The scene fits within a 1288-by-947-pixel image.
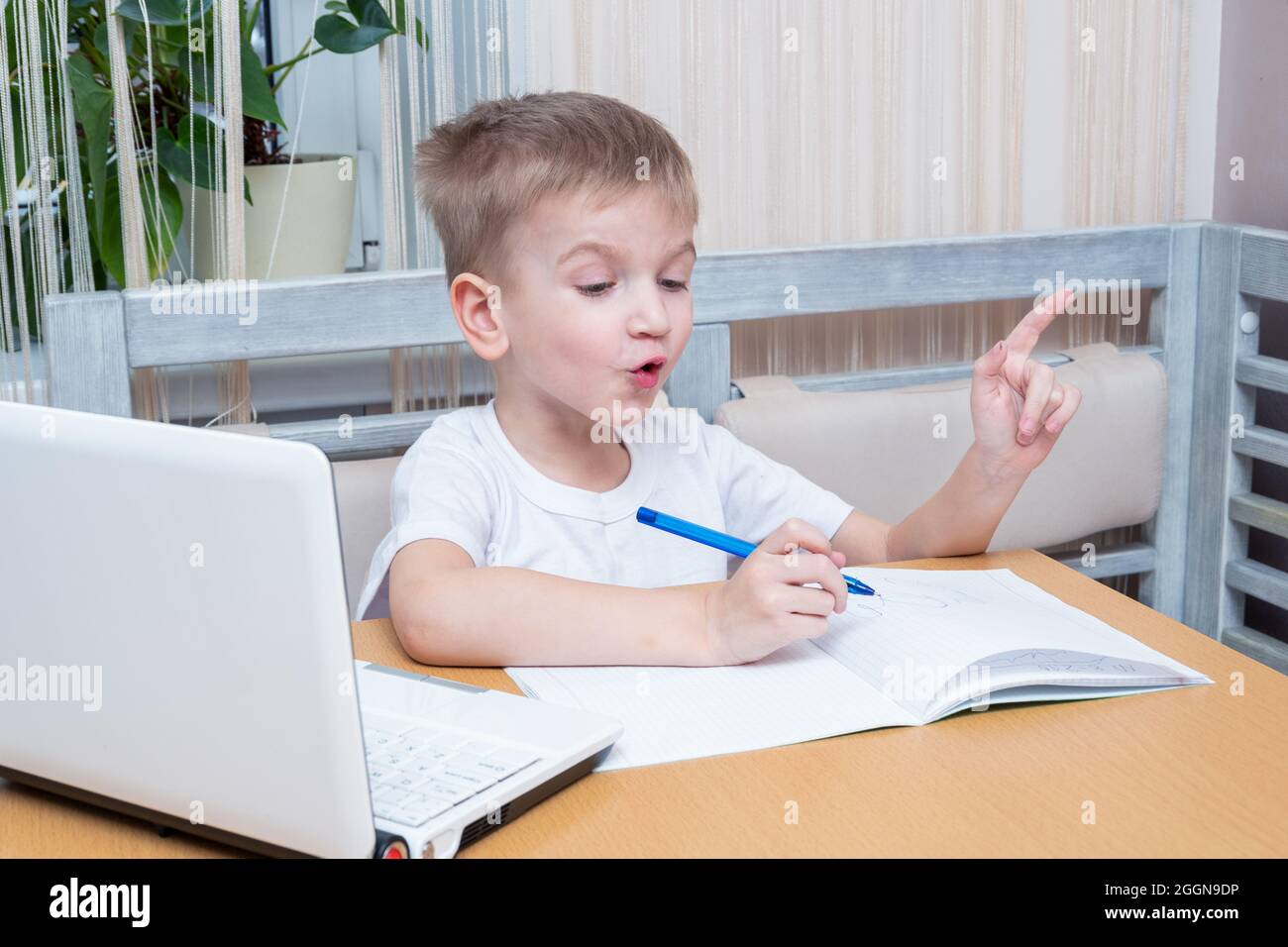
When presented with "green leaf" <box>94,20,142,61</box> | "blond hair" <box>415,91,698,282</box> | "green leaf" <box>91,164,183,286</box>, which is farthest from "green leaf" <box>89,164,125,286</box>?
"blond hair" <box>415,91,698,282</box>

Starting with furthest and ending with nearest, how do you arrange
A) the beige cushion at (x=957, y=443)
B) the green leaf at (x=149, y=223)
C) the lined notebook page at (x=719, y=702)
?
the beige cushion at (x=957, y=443)
the green leaf at (x=149, y=223)
the lined notebook page at (x=719, y=702)

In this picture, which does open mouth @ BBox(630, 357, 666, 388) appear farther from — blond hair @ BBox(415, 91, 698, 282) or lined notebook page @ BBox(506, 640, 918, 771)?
lined notebook page @ BBox(506, 640, 918, 771)

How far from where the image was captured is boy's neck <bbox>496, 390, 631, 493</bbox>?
3.44ft

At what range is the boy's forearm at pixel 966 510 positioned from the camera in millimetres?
991

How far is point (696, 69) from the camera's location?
1.40 m

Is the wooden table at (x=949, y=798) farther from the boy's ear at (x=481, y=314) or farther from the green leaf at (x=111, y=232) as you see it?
the green leaf at (x=111, y=232)

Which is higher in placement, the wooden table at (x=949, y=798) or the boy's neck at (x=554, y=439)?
the boy's neck at (x=554, y=439)

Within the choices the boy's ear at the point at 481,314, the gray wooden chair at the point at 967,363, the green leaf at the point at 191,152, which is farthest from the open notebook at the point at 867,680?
the green leaf at the point at 191,152

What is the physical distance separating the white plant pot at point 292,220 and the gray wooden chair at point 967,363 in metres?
0.10

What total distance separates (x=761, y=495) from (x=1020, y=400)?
0.85ft

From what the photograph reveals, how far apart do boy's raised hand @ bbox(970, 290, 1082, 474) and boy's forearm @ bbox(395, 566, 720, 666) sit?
0.29 metres
